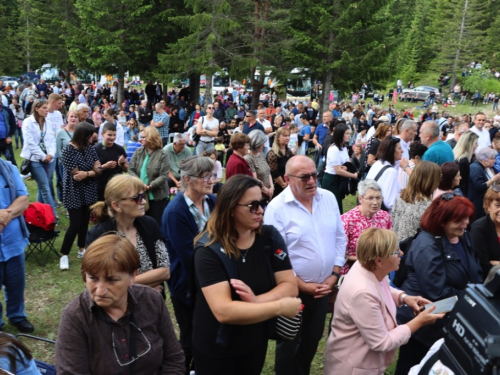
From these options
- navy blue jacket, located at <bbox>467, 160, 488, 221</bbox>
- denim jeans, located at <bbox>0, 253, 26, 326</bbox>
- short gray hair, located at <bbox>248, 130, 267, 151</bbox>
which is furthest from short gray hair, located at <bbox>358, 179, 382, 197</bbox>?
denim jeans, located at <bbox>0, 253, 26, 326</bbox>

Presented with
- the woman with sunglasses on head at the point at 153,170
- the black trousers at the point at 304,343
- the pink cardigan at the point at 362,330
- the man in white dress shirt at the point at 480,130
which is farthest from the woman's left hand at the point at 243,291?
the man in white dress shirt at the point at 480,130

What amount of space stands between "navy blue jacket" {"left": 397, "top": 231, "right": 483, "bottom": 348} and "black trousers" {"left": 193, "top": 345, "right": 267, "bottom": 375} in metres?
1.29

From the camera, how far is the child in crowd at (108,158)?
266 inches

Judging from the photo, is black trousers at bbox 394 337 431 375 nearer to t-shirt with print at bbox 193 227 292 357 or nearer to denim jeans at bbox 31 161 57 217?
t-shirt with print at bbox 193 227 292 357

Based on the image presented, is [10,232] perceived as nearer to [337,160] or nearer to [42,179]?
[42,179]

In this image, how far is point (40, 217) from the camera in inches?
244

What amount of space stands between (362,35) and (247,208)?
79.5ft

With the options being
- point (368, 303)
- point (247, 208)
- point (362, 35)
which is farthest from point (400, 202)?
point (362, 35)

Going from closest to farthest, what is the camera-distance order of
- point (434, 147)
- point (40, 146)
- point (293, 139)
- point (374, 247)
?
point (374, 247) < point (434, 147) < point (40, 146) < point (293, 139)

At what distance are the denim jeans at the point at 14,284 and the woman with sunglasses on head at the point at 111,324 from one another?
8.07ft

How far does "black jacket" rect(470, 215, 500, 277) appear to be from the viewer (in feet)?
14.3

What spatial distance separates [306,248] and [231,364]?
1.12 metres

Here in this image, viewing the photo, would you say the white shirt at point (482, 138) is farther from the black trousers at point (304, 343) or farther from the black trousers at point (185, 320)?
the black trousers at point (185, 320)

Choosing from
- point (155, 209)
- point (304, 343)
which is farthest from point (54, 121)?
point (304, 343)
